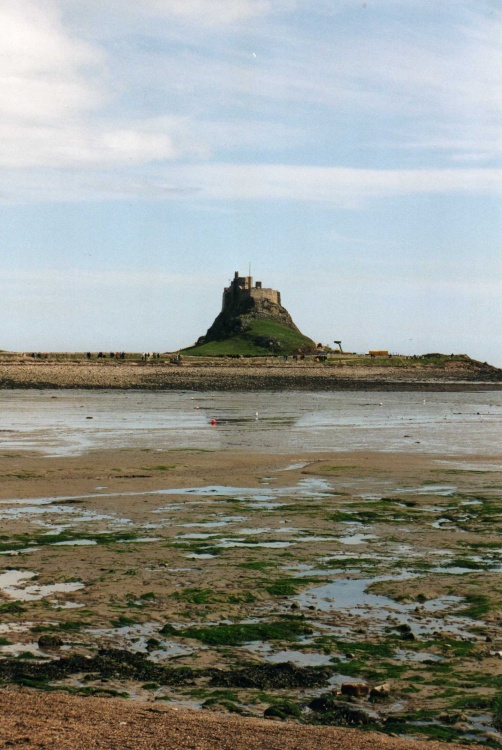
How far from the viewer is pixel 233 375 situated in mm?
101312

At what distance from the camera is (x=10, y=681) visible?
8.30m

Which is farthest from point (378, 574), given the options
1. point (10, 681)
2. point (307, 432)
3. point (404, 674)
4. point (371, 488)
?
point (307, 432)

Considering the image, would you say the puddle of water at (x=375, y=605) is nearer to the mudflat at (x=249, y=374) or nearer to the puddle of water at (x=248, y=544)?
the puddle of water at (x=248, y=544)

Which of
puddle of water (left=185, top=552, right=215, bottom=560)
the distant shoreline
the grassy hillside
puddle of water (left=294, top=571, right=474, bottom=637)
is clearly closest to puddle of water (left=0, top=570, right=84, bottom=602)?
puddle of water (left=185, top=552, right=215, bottom=560)

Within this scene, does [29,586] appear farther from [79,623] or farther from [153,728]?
[153,728]

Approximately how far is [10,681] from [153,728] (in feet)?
5.89

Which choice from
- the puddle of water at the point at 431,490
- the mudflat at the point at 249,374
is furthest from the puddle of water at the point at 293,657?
the mudflat at the point at 249,374

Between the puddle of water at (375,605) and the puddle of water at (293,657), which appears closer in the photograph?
the puddle of water at (293,657)

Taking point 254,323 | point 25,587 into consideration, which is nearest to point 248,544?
point 25,587

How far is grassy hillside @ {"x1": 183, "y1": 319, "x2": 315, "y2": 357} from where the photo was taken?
14688cm

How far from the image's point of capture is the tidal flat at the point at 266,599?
8.29 metres

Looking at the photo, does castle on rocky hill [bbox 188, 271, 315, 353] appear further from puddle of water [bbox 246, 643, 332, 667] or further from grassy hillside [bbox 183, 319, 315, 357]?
puddle of water [bbox 246, 643, 332, 667]

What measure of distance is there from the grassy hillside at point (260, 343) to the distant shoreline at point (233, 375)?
1935 centimetres

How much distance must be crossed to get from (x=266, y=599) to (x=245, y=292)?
15852 cm
